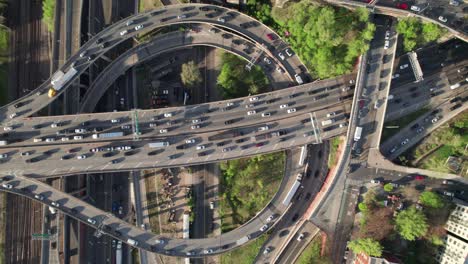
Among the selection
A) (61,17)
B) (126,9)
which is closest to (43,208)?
(61,17)

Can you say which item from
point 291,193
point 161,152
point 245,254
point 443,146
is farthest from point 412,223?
point 161,152

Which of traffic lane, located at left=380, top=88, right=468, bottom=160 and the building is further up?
traffic lane, located at left=380, top=88, right=468, bottom=160

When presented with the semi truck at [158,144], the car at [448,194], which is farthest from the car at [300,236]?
the semi truck at [158,144]

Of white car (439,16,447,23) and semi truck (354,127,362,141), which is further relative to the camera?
semi truck (354,127,362,141)

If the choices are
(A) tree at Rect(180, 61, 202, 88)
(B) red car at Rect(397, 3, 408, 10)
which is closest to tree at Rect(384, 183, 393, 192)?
(B) red car at Rect(397, 3, 408, 10)

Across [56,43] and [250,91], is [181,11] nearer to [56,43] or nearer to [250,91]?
[250,91]

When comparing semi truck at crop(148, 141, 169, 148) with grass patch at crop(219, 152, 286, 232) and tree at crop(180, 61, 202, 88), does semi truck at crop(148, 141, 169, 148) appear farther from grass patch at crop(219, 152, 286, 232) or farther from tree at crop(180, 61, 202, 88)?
tree at crop(180, 61, 202, 88)

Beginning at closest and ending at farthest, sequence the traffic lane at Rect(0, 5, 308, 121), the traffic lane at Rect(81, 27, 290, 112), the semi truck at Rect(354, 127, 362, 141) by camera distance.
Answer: the traffic lane at Rect(0, 5, 308, 121)
the semi truck at Rect(354, 127, 362, 141)
the traffic lane at Rect(81, 27, 290, 112)
